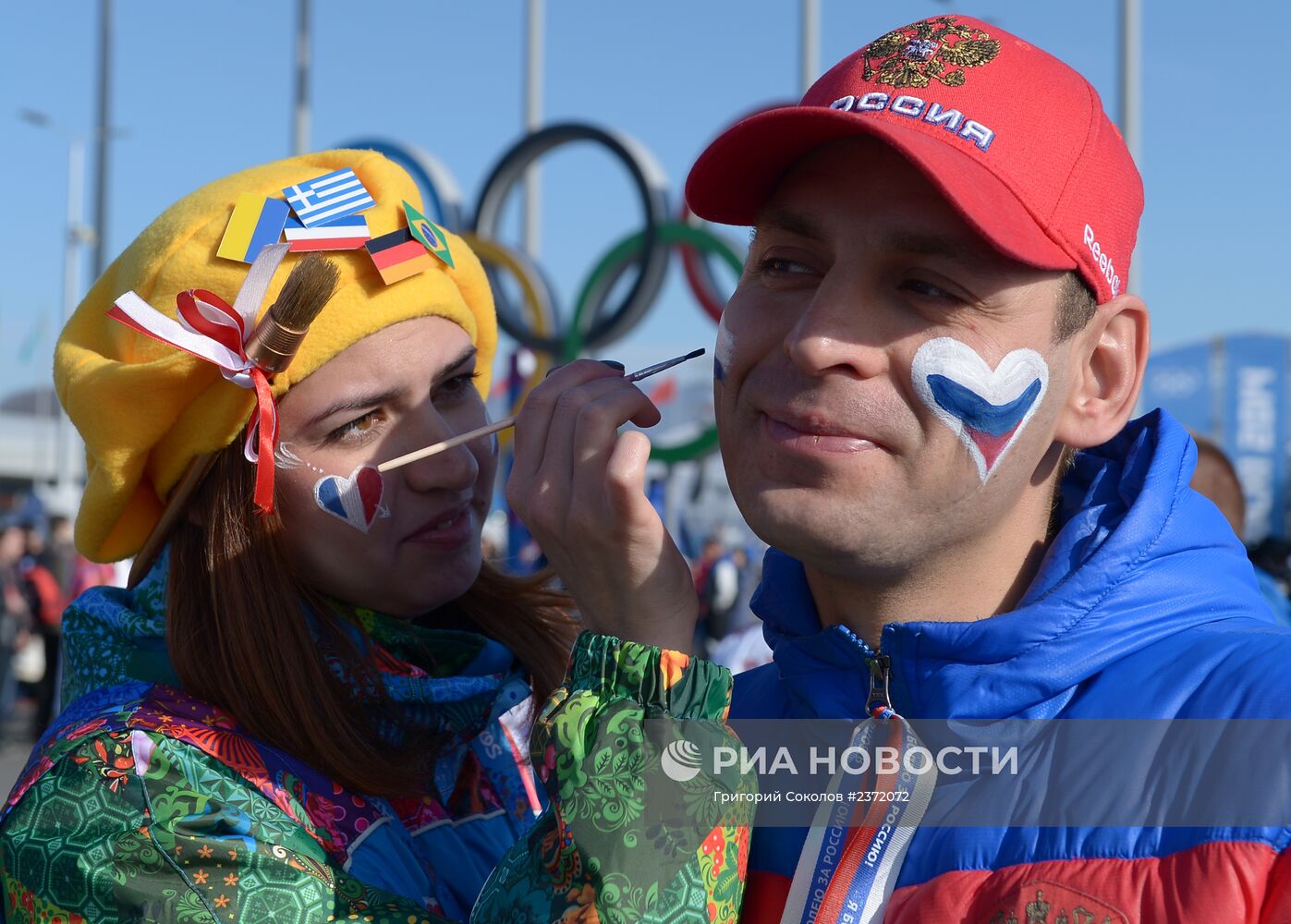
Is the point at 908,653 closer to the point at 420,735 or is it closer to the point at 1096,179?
the point at 1096,179

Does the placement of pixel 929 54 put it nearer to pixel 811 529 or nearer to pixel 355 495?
pixel 811 529

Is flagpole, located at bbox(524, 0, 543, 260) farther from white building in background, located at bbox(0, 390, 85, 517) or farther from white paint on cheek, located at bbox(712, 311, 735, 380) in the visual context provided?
white building in background, located at bbox(0, 390, 85, 517)

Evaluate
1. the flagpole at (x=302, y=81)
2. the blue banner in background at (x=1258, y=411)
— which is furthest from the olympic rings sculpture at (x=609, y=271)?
the blue banner in background at (x=1258, y=411)

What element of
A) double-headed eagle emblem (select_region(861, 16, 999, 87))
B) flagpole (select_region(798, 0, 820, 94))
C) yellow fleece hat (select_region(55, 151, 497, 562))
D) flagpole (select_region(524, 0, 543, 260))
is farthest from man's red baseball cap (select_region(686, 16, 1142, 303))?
flagpole (select_region(524, 0, 543, 260))

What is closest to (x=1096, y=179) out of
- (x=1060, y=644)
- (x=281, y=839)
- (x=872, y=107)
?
A: (x=872, y=107)

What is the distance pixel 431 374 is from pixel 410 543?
1.04 ft

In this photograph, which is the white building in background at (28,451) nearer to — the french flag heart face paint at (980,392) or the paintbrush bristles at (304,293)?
the paintbrush bristles at (304,293)

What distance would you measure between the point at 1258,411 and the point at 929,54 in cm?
1625

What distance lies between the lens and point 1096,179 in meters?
1.57

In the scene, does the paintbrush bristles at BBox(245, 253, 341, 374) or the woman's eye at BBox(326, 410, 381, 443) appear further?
the woman's eye at BBox(326, 410, 381, 443)

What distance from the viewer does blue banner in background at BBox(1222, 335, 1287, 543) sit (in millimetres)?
16016

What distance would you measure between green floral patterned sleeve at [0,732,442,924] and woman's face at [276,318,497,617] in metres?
0.49

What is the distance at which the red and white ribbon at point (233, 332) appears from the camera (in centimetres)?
212

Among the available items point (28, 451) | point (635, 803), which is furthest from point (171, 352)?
point (28, 451)
